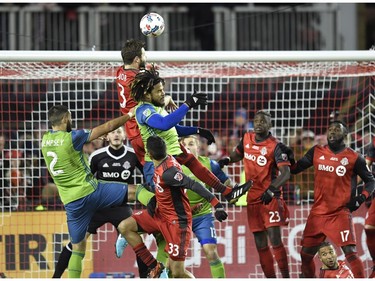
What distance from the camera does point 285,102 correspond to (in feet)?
48.9

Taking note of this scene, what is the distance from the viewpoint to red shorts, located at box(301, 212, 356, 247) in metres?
12.5

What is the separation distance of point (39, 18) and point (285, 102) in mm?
6179

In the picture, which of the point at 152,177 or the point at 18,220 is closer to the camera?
the point at 152,177

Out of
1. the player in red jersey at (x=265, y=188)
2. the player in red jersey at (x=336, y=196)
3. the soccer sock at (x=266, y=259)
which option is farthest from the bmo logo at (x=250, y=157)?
the soccer sock at (x=266, y=259)

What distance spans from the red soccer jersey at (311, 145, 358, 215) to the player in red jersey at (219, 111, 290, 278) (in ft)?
1.33

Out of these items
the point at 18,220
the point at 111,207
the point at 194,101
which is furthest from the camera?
the point at 18,220

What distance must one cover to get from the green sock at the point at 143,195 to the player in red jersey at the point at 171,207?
0.77 feet

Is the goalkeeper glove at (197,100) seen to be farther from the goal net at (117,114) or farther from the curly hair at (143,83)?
the goal net at (117,114)

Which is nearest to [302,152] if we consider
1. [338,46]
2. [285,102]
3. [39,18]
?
[285,102]

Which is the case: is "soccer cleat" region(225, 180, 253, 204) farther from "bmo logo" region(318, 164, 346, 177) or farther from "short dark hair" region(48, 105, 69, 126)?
"short dark hair" region(48, 105, 69, 126)

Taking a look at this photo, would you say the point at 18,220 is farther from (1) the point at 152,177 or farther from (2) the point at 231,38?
(2) the point at 231,38

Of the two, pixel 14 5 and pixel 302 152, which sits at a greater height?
pixel 14 5

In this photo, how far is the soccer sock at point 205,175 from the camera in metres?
12.0

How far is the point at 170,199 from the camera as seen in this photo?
11633 millimetres
